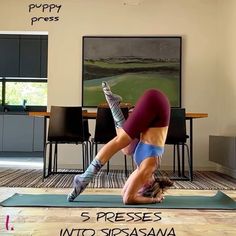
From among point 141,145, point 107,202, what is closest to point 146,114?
point 141,145

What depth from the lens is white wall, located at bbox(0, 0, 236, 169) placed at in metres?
4.94

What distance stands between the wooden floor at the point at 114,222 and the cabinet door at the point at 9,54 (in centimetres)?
516

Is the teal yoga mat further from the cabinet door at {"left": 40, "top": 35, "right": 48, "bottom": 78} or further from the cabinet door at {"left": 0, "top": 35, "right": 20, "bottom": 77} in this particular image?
the cabinet door at {"left": 0, "top": 35, "right": 20, "bottom": 77}

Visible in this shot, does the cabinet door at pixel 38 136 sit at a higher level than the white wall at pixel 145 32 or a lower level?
lower

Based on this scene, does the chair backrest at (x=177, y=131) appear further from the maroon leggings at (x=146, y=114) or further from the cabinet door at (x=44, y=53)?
the cabinet door at (x=44, y=53)

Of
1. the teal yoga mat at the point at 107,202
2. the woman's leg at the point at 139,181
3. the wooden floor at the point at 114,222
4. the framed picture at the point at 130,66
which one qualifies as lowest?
the teal yoga mat at the point at 107,202

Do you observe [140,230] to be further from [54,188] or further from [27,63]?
[27,63]

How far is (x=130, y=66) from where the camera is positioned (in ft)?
16.2

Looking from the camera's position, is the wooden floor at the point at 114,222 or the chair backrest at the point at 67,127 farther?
the chair backrest at the point at 67,127

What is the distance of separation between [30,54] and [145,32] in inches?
103

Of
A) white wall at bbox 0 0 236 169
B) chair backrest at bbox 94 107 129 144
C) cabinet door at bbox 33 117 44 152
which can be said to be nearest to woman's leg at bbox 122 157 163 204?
chair backrest at bbox 94 107 129 144

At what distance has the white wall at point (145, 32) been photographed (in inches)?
195

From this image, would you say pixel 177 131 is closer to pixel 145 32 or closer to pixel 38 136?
pixel 145 32

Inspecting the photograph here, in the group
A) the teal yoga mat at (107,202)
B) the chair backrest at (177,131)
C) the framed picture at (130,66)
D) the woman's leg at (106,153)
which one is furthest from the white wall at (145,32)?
the woman's leg at (106,153)
